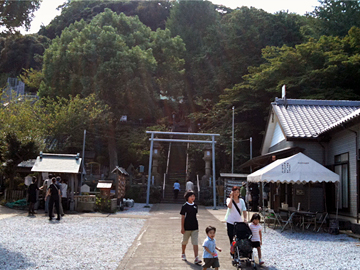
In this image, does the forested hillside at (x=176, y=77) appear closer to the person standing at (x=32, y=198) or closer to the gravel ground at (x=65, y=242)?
the person standing at (x=32, y=198)

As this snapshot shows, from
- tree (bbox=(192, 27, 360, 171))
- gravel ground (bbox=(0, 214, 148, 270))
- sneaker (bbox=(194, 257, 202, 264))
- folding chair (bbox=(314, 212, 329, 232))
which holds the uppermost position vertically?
tree (bbox=(192, 27, 360, 171))

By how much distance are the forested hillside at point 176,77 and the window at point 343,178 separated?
12.6 meters

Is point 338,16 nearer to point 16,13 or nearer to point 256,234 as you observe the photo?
point 16,13

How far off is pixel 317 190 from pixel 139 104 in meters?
21.6

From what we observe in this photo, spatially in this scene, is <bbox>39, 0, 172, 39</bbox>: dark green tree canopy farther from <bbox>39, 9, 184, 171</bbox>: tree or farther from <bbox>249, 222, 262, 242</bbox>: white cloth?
<bbox>249, 222, 262, 242</bbox>: white cloth

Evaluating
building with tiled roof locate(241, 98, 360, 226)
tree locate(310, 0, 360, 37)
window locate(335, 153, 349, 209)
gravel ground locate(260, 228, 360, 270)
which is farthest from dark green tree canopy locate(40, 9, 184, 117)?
gravel ground locate(260, 228, 360, 270)

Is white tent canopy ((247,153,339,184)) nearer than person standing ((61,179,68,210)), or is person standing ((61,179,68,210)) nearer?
white tent canopy ((247,153,339,184))

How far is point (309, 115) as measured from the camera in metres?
17.1

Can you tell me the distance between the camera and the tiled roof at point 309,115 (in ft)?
50.1

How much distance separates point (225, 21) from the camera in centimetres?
4866

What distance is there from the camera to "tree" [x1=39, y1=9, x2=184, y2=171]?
108ft

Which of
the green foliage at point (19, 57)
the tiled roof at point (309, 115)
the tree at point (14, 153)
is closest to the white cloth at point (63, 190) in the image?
the tree at point (14, 153)

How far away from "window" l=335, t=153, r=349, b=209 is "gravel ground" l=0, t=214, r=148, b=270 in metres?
7.53

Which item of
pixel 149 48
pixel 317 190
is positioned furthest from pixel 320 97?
pixel 149 48
